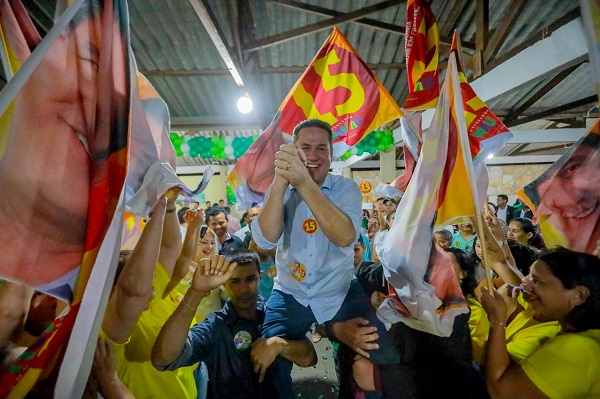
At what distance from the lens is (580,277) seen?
1635mm

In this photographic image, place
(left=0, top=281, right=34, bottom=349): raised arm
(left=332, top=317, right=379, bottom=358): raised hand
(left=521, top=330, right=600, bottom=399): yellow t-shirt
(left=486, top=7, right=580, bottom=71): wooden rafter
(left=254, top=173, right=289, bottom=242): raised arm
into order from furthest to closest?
(left=486, top=7, right=580, bottom=71): wooden rafter
(left=332, top=317, right=379, bottom=358): raised hand
(left=254, top=173, right=289, bottom=242): raised arm
(left=521, top=330, right=600, bottom=399): yellow t-shirt
(left=0, top=281, right=34, bottom=349): raised arm

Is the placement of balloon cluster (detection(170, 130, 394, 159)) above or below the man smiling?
→ above

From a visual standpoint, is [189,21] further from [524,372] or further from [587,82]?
[587,82]

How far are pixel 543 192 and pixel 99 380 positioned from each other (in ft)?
8.73

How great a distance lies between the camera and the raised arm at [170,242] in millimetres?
2076

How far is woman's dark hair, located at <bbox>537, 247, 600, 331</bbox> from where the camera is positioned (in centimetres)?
157

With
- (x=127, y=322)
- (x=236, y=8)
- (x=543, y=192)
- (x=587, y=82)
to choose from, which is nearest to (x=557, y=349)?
(x=543, y=192)

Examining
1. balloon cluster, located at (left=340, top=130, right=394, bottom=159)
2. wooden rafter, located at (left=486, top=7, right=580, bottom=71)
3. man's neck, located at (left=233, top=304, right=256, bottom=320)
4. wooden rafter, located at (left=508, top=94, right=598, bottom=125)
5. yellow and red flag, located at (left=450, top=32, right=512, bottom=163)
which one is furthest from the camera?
balloon cluster, located at (left=340, top=130, right=394, bottom=159)

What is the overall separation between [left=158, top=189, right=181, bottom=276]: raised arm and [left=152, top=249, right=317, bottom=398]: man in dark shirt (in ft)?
1.19

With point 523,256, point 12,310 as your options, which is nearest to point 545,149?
point 523,256

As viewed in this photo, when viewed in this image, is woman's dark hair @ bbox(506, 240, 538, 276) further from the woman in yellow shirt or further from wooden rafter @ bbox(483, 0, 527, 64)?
wooden rafter @ bbox(483, 0, 527, 64)

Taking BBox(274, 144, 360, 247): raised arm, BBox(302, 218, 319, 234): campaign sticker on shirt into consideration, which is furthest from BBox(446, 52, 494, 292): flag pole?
BBox(302, 218, 319, 234): campaign sticker on shirt

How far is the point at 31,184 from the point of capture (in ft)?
3.49

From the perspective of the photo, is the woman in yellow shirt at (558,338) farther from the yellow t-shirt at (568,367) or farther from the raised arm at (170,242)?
the raised arm at (170,242)
